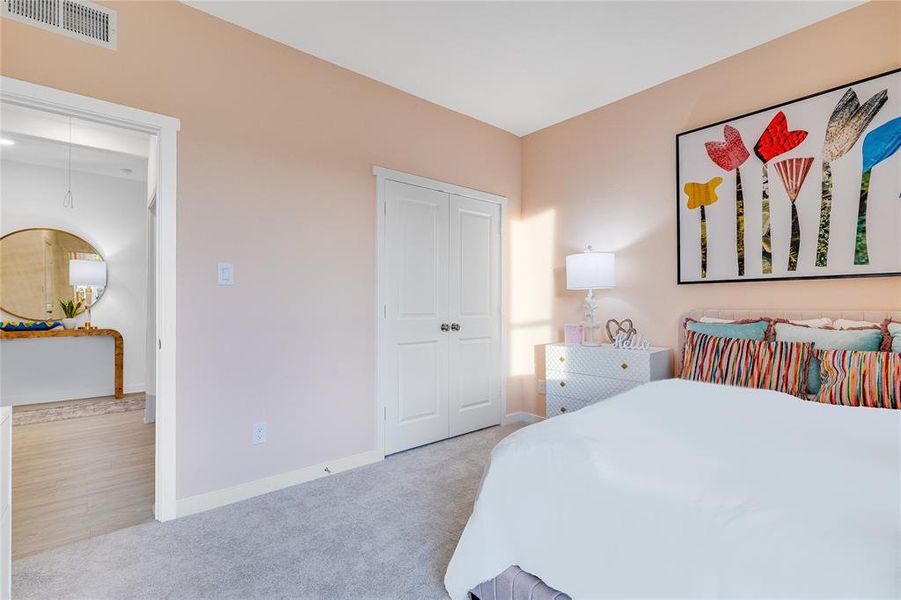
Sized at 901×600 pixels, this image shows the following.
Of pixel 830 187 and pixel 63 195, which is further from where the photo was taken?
pixel 63 195

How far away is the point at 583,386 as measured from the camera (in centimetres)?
316

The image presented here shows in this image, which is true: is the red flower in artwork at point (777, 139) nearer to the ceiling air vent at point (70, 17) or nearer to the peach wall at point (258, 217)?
the peach wall at point (258, 217)

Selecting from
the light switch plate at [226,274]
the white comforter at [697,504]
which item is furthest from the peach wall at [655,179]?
the light switch plate at [226,274]

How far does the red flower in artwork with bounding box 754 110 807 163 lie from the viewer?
250 cm

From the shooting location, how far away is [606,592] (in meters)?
1.05

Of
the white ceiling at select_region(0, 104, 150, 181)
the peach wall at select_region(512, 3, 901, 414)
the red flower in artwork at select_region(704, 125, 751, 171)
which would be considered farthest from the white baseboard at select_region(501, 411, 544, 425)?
the white ceiling at select_region(0, 104, 150, 181)

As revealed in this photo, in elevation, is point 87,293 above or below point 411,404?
above

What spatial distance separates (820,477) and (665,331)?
2.15m

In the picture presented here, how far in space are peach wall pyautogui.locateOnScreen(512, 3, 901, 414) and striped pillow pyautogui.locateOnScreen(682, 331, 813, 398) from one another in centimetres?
45

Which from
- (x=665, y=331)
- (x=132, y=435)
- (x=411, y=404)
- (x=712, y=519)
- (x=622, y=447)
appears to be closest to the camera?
(x=712, y=519)

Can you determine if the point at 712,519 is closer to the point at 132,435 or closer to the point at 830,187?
the point at 830,187

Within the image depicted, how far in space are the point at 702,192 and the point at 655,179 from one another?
0.36m

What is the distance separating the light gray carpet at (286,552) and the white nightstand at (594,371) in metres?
1.05

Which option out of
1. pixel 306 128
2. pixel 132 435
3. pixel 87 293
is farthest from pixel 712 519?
pixel 87 293
